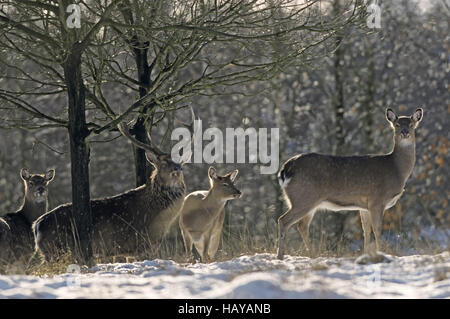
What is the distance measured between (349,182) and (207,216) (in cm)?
250

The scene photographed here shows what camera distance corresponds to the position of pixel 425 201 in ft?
76.2

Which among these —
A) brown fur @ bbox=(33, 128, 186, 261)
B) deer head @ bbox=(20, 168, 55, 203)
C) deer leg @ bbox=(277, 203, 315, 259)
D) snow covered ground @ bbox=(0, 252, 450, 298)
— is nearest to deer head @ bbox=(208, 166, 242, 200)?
brown fur @ bbox=(33, 128, 186, 261)

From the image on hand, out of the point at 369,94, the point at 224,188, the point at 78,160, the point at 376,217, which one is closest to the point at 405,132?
the point at 376,217

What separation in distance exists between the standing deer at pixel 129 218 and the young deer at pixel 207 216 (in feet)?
3.92

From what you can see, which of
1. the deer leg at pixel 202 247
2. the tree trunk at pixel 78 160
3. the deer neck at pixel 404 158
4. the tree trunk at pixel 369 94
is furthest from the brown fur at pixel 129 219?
the tree trunk at pixel 369 94

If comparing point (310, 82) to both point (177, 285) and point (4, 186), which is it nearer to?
point (4, 186)

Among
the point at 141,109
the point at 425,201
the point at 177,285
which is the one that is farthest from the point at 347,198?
the point at 425,201

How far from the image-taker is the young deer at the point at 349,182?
10.5 meters

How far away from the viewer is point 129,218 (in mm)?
10641

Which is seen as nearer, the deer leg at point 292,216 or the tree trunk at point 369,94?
the deer leg at point 292,216

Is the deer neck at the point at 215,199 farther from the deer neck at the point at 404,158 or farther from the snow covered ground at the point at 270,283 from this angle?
the snow covered ground at the point at 270,283

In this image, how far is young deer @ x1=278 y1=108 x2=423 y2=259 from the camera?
10469 millimetres

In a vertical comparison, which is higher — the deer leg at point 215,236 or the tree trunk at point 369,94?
the tree trunk at point 369,94

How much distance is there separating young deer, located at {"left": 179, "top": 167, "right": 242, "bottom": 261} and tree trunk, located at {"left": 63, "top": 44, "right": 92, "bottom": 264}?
2254mm
